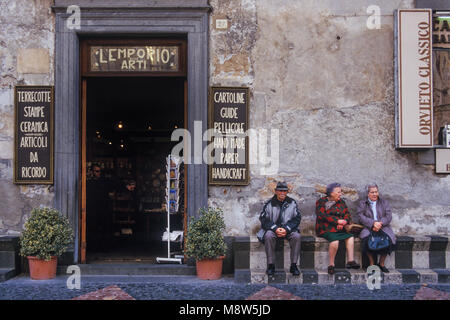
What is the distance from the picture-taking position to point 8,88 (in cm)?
748

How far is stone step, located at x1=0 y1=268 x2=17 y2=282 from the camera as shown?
6.71m

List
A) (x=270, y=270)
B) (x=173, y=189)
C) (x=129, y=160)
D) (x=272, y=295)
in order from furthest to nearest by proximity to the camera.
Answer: (x=129, y=160) → (x=173, y=189) → (x=270, y=270) → (x=272, y=295)

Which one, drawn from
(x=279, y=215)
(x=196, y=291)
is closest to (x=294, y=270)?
(x=279, y=215)

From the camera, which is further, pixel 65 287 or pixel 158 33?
pixel 158 33

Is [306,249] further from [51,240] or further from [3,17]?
[3,17]

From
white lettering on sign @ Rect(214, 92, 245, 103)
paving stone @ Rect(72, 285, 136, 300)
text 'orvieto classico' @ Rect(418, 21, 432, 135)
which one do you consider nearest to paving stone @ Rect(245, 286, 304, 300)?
paving stone @ Rect(72, 285, 136, 300)

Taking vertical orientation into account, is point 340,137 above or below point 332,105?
below

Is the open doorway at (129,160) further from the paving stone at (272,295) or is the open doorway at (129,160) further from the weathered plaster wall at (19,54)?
the paving stone at (272,295)

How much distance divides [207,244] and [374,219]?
248 cm

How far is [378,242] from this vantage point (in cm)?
671

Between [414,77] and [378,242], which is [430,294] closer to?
[378,242]

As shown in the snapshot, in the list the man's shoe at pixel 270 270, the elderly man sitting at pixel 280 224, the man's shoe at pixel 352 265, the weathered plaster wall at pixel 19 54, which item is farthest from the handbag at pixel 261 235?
the weathered plaster wall at pixel 19 54

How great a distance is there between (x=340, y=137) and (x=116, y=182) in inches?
228
